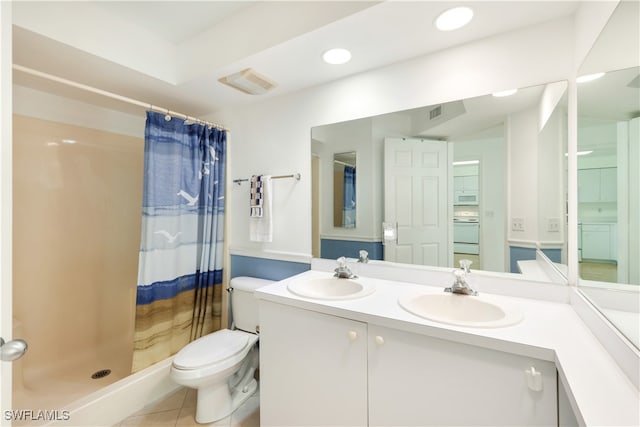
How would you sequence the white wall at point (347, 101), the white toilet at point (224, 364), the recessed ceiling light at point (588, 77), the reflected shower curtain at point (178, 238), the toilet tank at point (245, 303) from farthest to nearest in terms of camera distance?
1. the toilet tank at point (245, 303)
2. the reflected shower curtain at point (178, 238)
3. the white toilet at point (224, 364)
4. the white wall at point (347, 101)
5. the recessed ceiling light at point (588, 77)

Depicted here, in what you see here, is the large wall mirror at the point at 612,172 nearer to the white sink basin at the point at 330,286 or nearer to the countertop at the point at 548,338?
the countertop at the point at 548,338

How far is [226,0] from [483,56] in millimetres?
1410

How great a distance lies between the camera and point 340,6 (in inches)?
47.0

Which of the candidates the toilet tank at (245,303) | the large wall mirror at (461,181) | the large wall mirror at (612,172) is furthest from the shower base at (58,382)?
the large wall mirror at (612,172)

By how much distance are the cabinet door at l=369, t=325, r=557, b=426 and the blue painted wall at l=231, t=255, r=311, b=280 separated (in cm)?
95

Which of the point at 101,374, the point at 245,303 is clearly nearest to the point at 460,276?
the point at 245,303

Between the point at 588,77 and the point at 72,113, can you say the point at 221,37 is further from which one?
the point at 588,77

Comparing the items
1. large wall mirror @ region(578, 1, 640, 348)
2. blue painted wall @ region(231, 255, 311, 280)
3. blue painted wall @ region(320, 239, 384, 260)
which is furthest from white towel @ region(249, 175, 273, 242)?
large wall mirror @ region(578, 1, 640, 348)

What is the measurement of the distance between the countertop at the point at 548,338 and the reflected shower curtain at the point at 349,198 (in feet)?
1.70

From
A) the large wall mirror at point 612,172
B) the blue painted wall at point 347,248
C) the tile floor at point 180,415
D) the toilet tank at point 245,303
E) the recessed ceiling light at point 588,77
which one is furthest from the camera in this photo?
the toilet tank at point 245,303

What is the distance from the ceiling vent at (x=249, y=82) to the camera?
1.70 meters

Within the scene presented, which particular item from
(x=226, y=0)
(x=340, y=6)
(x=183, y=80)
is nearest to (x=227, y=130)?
(x=183, y=80)

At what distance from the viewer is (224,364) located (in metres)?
1.51

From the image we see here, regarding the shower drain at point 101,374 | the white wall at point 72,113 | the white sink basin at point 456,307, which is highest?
the white wall at point 72,113
